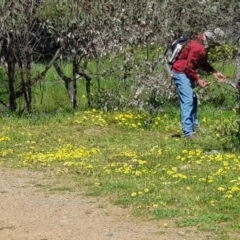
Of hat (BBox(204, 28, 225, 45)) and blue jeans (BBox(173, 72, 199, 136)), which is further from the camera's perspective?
blue jeans (BBox(173, 72, 199, 136))

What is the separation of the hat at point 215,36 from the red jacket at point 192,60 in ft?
1.17

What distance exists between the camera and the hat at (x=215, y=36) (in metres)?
10.5

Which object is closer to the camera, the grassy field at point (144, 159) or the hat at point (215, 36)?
the grassy field at point (144, 159)

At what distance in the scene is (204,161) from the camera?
9984 millimetres

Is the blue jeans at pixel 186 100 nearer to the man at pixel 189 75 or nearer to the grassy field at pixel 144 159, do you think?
the man at pixel 189 75

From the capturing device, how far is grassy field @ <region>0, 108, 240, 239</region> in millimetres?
7810

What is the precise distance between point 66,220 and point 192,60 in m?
4.77

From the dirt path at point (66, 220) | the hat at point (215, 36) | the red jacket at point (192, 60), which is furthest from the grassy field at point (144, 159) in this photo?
the hat at point (215, 36)

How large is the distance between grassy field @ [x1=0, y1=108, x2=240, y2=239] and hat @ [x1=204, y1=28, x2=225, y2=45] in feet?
4.41

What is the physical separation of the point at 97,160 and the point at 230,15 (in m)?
2.38

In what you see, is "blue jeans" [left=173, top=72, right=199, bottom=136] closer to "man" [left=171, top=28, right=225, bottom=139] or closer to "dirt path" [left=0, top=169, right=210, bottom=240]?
"man" [left=171, top=28, right=225, bottom=139]

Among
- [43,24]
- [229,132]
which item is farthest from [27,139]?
[43,24]

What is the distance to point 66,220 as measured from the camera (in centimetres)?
760

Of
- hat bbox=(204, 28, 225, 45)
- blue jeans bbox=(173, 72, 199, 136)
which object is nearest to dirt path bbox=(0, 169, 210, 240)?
hat bbox=(204, 28, 225, 45)
